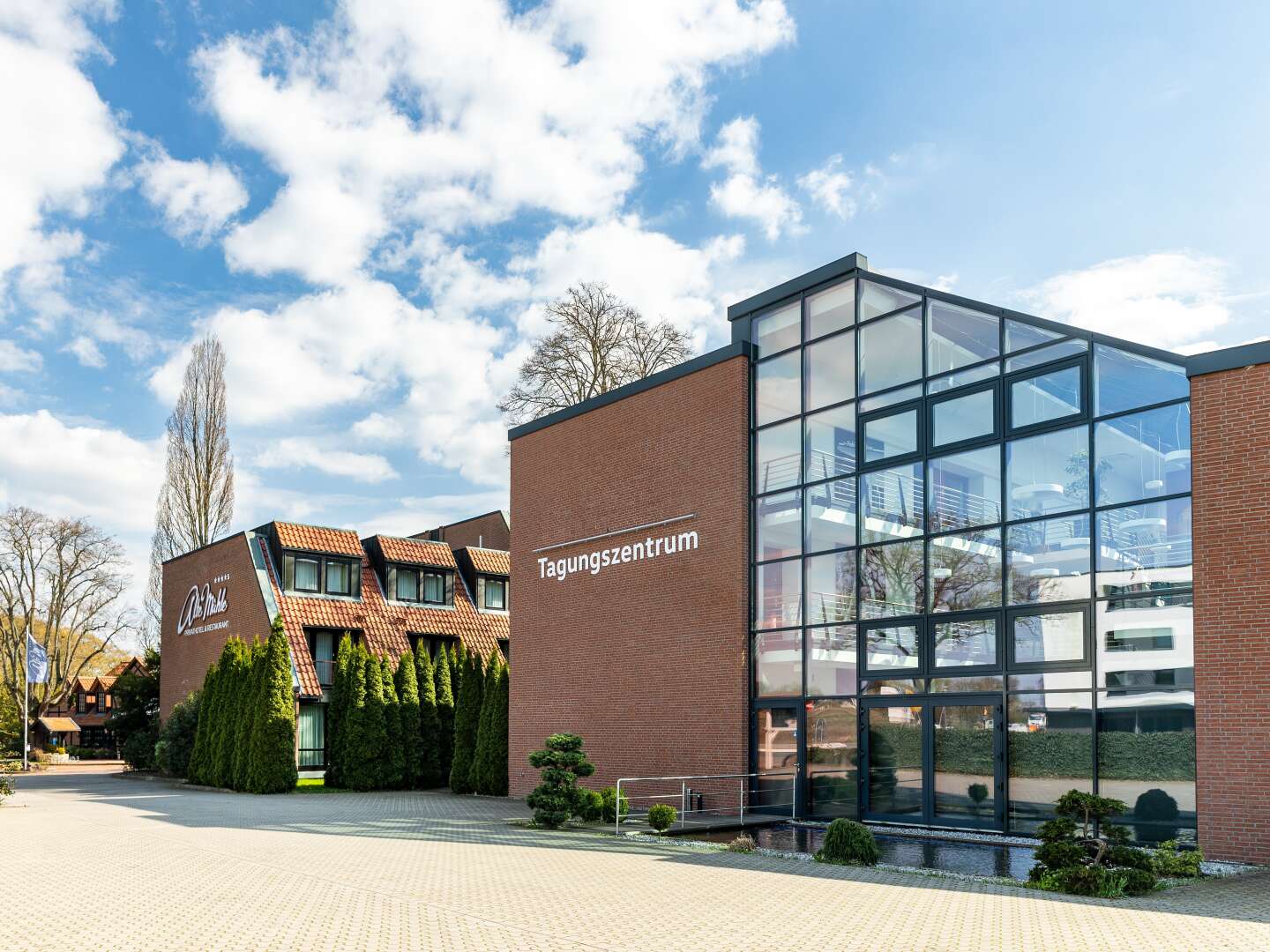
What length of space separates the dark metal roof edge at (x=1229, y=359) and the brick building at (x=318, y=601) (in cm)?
1905

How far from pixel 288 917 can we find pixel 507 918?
194cm

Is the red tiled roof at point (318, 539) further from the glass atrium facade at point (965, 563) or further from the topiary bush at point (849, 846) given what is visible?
the topiary bush at point (849, 846)

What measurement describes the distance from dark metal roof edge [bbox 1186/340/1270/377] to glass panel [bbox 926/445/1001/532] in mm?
3007

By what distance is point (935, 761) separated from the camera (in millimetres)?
16688

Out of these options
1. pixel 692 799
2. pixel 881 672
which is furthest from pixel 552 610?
pixel 881 672

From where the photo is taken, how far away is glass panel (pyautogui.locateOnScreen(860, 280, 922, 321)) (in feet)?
59.9

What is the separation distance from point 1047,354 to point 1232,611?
436 cm

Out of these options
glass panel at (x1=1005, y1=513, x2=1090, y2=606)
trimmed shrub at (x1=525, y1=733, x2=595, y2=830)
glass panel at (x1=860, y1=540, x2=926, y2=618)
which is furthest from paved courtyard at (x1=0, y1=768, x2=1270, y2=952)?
glass panel at (x1=860, y1=540, x2=926, y2=618)

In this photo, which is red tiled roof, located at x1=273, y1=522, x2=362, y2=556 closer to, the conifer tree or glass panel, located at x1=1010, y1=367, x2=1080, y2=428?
the conifer tree

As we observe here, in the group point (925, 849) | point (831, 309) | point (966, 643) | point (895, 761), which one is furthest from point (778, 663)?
point (831, 309)

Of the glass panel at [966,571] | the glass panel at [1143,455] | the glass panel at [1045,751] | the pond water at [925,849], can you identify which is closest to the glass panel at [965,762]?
the glass panel at [1045,751]

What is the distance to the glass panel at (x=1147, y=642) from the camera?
14281mm

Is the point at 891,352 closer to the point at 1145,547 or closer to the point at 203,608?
the point at 1145,547

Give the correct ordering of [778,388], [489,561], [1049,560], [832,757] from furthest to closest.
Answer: [489,561] < [778,388] < [832,757] < [1049,560]
